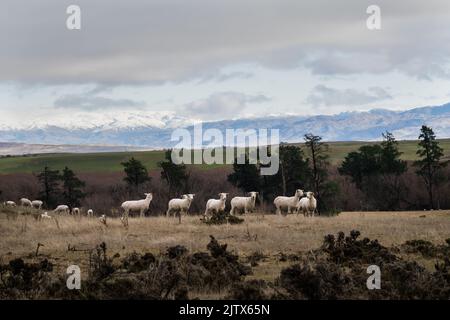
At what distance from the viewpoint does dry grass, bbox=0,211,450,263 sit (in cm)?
2100

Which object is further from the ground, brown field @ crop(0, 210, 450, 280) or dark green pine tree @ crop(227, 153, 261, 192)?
dark green pine tree @ crop(227, 153, 261, 192)

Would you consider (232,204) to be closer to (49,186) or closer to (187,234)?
(187,234)

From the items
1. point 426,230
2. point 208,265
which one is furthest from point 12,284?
point 426,230

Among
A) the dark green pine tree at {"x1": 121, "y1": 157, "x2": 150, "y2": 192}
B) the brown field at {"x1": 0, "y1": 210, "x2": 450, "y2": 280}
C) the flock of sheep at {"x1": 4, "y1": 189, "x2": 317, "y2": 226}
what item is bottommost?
the brown field at {"x1": 0, "y1": 210, "x2": 450, "y2": 280}

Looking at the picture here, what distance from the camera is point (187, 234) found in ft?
79.8

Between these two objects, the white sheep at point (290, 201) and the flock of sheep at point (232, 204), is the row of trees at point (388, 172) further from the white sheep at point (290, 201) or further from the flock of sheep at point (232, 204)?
the flock of sheep at point (232, 204)

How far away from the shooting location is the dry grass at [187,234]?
21.0 metres

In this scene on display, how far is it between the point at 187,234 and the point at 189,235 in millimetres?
221

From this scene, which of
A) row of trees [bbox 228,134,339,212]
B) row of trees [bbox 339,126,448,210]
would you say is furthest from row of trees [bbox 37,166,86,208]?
row of trees [bbox 339,126,448,210]

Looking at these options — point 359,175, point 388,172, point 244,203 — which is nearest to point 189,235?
point 244,203

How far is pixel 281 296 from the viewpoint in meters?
12.2

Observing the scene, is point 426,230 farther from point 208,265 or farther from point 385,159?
point 385,159

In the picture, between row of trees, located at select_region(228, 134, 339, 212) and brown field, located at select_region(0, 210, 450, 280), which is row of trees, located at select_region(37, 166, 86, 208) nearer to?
row of trees, located at select_region(228, 134, 339, 212)

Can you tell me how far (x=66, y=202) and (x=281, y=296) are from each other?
253 ft
